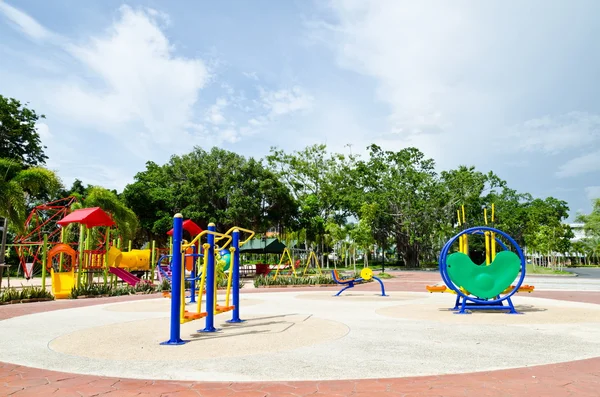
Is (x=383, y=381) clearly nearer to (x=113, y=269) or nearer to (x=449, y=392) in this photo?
(x=449, y=392)

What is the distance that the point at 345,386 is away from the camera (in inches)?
182

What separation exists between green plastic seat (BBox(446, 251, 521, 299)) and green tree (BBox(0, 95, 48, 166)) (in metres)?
36.0

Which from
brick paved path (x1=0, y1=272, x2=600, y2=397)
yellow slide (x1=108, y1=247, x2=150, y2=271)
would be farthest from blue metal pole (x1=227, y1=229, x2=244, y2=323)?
yellow slide (x1=108, y1=247, x2=150, y2=271)

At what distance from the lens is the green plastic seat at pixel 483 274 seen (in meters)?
10.9

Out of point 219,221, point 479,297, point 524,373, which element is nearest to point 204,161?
point 219,221

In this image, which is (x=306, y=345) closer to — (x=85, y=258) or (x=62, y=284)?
(x=62, y=284)

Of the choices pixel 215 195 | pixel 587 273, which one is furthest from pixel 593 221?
pixel 215 195

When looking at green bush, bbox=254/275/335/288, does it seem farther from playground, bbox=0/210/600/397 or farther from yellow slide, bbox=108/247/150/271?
playground, bbox=0/210/600/397

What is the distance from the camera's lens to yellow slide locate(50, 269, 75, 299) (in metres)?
15.6

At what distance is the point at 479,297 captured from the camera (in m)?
10.9

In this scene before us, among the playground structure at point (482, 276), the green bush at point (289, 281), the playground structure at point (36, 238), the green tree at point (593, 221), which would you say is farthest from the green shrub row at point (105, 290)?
the green tree at point (593, 221)

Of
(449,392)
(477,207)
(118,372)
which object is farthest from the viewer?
(477,207)

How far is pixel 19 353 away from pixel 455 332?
23.8 ft

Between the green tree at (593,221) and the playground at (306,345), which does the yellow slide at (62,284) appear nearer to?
the playground at (306,345)
